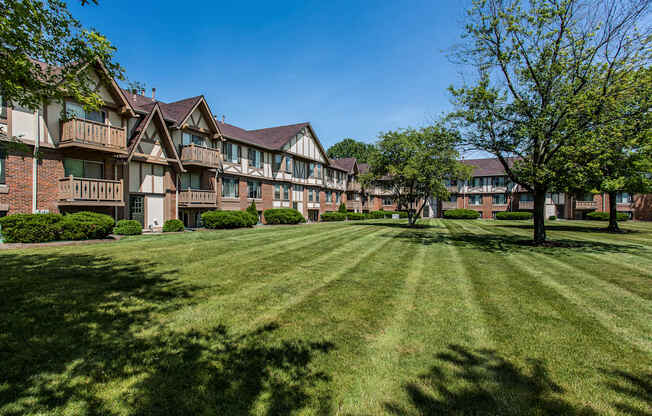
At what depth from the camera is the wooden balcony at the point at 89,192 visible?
1472 centimetres

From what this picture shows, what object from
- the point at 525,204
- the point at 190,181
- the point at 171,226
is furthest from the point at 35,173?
the point at 525,204

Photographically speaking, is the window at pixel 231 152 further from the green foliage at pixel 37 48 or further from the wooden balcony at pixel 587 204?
the wooden balcony at pixel 587 204

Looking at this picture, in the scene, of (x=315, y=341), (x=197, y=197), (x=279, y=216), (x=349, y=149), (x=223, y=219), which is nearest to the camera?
(x=315, y=341)

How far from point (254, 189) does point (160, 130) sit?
10220mm

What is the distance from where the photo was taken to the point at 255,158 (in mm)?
28609

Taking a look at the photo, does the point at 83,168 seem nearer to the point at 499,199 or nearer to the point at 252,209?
the point at 252,209

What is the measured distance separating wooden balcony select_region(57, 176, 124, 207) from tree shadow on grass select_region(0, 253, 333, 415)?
11004 millimetres

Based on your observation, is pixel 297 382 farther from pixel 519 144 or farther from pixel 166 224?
pixel 166 224

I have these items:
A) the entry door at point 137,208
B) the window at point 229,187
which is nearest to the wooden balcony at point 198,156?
the window at point 229,187

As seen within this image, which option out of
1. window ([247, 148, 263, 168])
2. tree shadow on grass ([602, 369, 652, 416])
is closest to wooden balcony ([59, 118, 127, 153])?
window ([247, 148, 263, 168])

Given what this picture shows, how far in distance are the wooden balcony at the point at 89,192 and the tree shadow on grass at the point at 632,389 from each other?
1926 cm

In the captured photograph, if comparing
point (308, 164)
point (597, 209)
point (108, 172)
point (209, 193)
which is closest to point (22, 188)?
point (108, 172)

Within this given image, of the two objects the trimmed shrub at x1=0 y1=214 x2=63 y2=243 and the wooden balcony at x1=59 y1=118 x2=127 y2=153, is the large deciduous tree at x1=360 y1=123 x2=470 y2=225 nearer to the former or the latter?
the wooden balcony at x1=59 y1=118 x2=127 y2=153

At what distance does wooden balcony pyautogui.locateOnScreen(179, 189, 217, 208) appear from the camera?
69.5 feet
